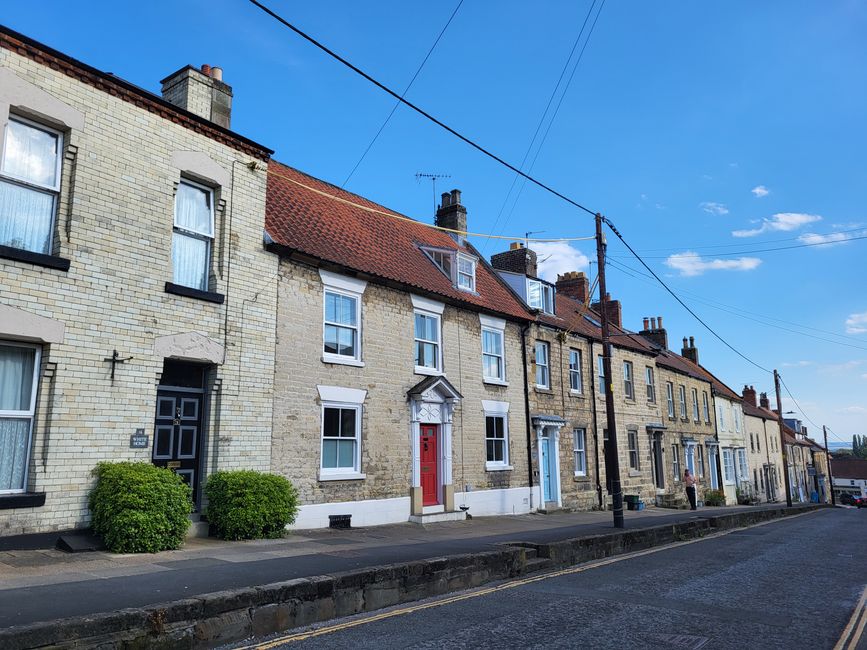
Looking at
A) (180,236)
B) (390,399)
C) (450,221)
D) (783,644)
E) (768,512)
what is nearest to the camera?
(783,644)

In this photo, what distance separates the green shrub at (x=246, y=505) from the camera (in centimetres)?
1121

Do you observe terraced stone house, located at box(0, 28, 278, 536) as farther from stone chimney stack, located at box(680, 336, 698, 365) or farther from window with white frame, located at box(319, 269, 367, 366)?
stone chimney stack, located at box(680, 336, 698, 365)

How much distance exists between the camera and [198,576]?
749cm

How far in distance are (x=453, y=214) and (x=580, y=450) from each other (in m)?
10.2

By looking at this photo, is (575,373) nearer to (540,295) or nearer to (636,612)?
(540,295)

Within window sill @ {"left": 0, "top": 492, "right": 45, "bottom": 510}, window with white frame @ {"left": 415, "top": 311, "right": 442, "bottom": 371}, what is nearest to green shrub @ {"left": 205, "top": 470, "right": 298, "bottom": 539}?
window sill @ {"left": 0, "top": 492, "right": 45, "bottom": 510}

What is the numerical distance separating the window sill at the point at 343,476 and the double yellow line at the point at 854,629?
9.61 meters

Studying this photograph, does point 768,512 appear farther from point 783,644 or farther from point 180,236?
point 180,236

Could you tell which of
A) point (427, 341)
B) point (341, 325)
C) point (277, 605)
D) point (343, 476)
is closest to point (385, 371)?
point (341, 325)

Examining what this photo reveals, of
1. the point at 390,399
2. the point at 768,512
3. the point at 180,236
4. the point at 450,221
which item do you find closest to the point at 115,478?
the point at 180,236

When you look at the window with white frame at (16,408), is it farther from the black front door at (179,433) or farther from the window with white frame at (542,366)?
the window with white frame at (542,366)

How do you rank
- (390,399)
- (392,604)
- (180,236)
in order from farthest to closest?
(390,399) → (180,236) → (392,604)

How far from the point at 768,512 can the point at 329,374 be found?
69.3ft

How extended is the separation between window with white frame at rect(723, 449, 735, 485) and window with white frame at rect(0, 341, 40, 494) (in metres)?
39.0
